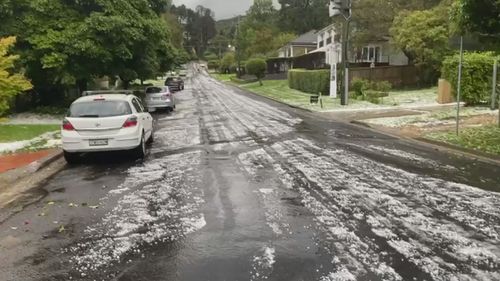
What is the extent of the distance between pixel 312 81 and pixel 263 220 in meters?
32.6

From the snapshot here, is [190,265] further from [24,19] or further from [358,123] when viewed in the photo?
[24,19]

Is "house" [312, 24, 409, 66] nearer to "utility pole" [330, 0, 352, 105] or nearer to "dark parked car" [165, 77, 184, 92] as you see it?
"utility pole" [330, 0, 352, 105]

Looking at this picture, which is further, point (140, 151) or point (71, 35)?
point (71, 35)

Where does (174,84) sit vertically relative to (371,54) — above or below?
below

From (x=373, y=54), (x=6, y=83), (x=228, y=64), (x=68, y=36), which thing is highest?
(x=68, y=36)

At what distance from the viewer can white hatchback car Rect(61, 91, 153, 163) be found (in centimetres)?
1124

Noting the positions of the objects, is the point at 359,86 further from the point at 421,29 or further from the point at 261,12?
the point at 261,12

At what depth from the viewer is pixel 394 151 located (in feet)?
41.9

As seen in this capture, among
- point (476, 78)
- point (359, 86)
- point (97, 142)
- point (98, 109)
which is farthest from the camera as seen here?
point (359, 86)

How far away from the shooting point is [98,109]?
11.6 meters

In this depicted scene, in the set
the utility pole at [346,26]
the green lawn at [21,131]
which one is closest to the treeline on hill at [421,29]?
the utility pole at [346,26]

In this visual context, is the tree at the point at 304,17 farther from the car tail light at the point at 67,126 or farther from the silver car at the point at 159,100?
the car tail light at the point at 67,126

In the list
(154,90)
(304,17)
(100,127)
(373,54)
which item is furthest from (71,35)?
(304,17)

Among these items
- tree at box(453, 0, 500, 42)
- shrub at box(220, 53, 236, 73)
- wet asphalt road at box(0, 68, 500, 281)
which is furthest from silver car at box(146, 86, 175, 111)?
shrub at box(220, 53, 236, 73)
